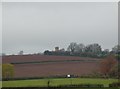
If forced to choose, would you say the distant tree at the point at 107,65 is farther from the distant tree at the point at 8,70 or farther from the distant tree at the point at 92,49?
the distant tree at the point at 8,70

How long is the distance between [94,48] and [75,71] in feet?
11.5

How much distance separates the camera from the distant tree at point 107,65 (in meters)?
33.6

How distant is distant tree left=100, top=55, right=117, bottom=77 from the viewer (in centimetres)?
3356

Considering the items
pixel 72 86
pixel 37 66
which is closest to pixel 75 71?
pixel 37 66

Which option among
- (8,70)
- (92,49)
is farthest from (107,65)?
(8,70)

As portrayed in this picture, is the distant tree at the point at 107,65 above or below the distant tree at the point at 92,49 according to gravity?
below

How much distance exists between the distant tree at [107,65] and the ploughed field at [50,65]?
68 cm

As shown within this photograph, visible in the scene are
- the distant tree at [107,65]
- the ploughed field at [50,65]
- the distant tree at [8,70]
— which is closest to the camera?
the distant tree at [107,65]

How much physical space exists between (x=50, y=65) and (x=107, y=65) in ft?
21.9

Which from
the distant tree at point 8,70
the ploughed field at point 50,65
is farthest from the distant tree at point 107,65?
the distant tree at point 8,70

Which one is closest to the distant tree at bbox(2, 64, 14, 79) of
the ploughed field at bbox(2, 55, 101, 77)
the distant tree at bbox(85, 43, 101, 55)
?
the ploughed field at bbox(2, 55, 101, 77)

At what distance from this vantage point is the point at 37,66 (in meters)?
36.8

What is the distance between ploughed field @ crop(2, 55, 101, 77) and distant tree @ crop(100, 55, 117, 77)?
68cm

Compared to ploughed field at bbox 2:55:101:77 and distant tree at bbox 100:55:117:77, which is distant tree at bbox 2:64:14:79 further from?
distant tree at bbox 100:55:117:77
